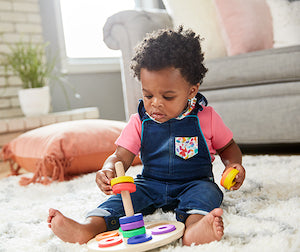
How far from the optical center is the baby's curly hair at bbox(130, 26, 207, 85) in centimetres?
83

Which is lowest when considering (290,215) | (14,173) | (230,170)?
(14,173)

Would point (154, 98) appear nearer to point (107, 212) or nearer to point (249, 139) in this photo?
point (107, 212)

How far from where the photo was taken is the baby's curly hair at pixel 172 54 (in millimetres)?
833

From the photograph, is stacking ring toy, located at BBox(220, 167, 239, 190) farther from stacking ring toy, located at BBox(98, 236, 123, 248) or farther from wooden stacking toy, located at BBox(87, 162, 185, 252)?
stacking ring toy, located at BBox(98, 236, 123, 248)

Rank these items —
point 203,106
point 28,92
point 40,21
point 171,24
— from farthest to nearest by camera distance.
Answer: point 40,21
point 28,92
point 171,24
point 203,106

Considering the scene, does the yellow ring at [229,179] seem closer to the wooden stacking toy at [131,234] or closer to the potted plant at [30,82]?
the wooden stacking toy at [131,234]

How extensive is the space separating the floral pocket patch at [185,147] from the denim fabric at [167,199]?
0.23 ft

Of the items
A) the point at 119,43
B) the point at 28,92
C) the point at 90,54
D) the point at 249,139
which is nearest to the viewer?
the point at 249,139

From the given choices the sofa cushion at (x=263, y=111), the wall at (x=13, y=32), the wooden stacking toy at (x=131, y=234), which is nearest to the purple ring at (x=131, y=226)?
the wooden stacking toy at (x=131, y=234)

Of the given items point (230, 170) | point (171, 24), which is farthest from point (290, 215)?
point (171, 24)

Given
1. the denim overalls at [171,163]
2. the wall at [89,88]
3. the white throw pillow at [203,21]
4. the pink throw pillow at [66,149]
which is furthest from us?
the wall at [89,88]

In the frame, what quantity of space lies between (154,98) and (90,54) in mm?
2669

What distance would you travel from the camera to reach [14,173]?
1.83 m

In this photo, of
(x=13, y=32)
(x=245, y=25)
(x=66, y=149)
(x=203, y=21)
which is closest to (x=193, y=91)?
(x=66, y=149)
